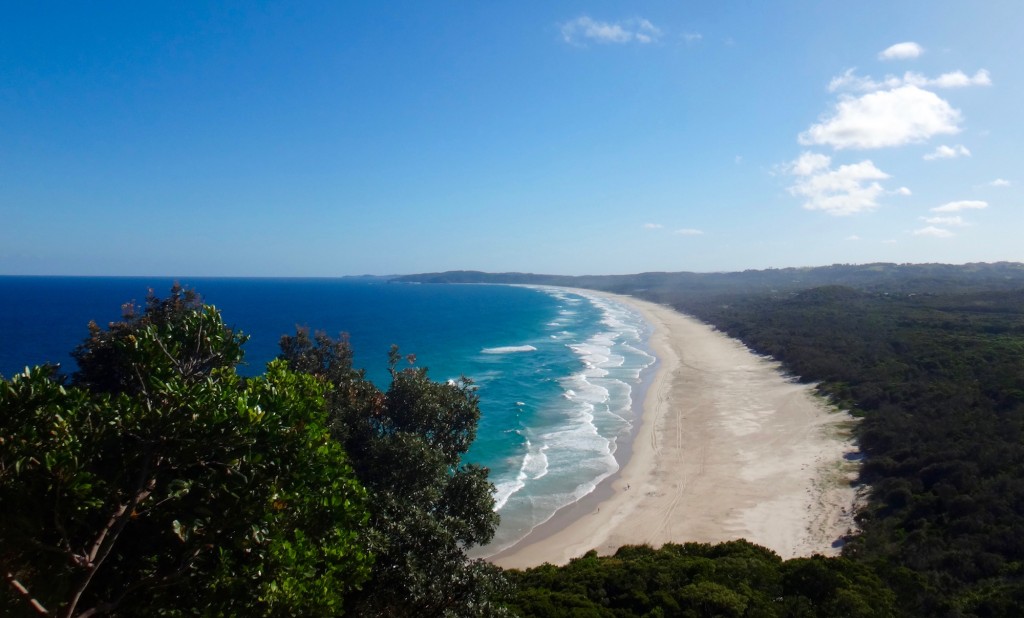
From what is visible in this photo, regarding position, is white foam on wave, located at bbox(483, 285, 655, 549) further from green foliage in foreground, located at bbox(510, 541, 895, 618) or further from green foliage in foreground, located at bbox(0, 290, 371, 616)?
green foliage in foreground, located at bbox(0, 290, 371, 616)

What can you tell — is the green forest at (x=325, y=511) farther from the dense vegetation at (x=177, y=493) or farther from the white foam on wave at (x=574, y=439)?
the white foam on wave at (x=574, y=439)

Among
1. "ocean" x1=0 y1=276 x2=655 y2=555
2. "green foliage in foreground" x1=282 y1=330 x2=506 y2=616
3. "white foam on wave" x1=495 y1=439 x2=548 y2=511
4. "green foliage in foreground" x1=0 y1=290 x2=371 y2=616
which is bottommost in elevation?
"white foam on wave" x1=495 y1=439 x2=548 y2=511

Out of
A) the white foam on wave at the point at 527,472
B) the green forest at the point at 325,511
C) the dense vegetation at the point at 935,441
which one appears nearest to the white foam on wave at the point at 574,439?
the white foam on wave at the point at 527,472

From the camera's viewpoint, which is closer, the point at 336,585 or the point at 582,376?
the point at 336,585

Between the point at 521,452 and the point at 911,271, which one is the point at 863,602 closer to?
the point at 521,452

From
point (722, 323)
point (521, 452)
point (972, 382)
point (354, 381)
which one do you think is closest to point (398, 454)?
point (354, 381)

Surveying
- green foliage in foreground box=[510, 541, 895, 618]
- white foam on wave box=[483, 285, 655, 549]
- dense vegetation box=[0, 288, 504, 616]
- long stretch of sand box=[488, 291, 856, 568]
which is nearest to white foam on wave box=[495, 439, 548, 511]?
white foam on wave box=[483, 285, 655, 549]

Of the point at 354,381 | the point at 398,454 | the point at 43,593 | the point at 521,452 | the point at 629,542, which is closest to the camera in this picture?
the point at 43,593
